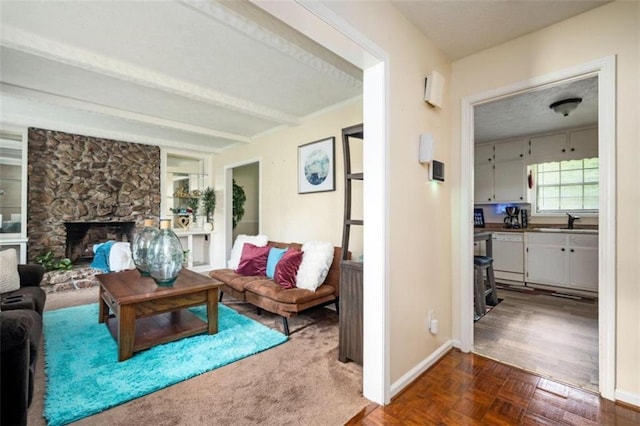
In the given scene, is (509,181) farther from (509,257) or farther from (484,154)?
(509,257)

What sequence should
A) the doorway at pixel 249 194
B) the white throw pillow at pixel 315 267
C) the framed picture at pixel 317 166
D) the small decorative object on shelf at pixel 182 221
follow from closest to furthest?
1. the white throw pillow at pixel 315 267
2. the framed picture at pixel 317 166
3. the small decorative object on shelf at pixel 182 221
4. the doorway at pixel 249 194

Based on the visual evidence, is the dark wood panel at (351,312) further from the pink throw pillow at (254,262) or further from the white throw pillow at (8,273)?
the white throw pillow at (8,273)

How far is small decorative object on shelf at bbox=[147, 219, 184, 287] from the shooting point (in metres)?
2.60

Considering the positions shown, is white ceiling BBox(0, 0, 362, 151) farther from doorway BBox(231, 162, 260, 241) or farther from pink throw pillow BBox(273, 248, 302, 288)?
doorway BBox(231, 162, 260, 241)

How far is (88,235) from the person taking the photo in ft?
17.3

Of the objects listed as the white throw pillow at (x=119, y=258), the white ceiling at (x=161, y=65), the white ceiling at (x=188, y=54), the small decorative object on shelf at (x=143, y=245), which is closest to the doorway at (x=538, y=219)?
the white ceiling at (x=188, y=54)

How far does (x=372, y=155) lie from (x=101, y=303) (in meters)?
3.11

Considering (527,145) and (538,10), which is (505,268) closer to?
(527,145)

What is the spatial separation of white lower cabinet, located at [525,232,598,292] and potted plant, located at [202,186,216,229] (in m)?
5.70

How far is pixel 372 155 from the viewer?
1.80m

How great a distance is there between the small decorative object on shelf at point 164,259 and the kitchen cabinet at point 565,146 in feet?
17.6

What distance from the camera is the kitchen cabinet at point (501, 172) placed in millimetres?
4852

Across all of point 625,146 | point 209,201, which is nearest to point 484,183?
point 625,146

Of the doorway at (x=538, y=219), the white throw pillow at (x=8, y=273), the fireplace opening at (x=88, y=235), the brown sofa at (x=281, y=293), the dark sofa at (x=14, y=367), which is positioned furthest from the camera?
the fireplace opening at (x=88, y=235)
